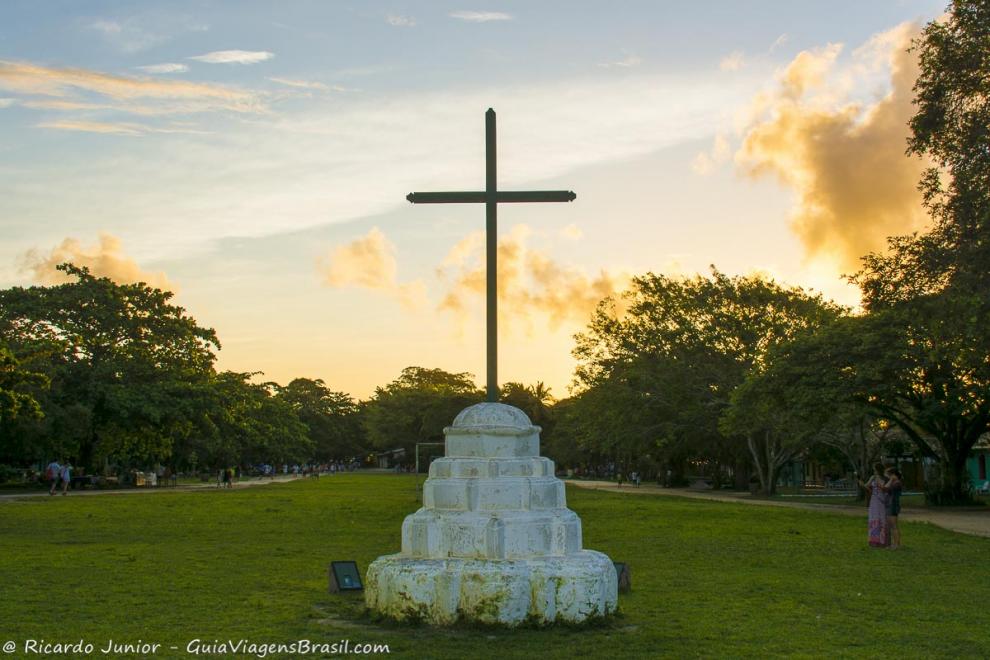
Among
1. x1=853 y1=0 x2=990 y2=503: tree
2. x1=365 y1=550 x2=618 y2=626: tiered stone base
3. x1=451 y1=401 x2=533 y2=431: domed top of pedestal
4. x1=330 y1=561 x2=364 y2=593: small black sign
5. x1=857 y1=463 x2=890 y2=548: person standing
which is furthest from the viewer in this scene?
x1=853 y1=0 x2=990 y2=503: tree

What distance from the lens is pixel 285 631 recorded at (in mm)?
10016

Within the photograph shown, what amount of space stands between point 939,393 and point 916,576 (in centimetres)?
2546

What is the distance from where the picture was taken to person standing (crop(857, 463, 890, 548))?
1941 cm

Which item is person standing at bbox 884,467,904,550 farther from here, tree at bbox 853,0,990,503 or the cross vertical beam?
the cross vertical beam

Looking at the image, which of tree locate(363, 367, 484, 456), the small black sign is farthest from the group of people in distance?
tree locate(363, 367, 484, 456)

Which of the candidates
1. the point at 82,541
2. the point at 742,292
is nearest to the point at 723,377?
the point at 742,292

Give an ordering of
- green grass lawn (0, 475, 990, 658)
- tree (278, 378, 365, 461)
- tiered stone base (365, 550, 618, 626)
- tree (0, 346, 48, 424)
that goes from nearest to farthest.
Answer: green grass lawn (0, 475, 990, 658), tiered stone base (365, 550, 618, 626), tree (0, 346, 48, 424), tree (278, 378, 365, 461)

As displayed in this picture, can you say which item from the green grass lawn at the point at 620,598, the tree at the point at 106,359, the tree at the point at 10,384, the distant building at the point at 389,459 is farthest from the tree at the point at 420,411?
the green grass lawn at the point at 620,598

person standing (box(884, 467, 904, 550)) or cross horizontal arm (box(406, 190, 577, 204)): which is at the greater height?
cross horizontal arm (box(406, 190, 577, 204))

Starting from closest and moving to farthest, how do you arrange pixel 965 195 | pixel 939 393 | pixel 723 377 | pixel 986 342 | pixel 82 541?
pixel 82 541 < pixel 965 195 < pixel 986 342 < pixel 939 393 < pixel 723 377

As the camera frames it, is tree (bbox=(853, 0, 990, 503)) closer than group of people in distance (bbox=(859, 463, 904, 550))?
No

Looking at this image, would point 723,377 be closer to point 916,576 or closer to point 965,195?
point 965,195

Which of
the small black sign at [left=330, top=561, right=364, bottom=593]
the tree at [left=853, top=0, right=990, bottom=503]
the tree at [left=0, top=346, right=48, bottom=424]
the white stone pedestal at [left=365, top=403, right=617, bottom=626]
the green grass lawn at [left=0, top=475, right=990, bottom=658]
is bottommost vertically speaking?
the green grass lawn at [left=0, top=475, right=990, bottom=658]

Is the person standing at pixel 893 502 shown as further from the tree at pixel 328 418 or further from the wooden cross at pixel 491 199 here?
the tree at pixel 328 418
